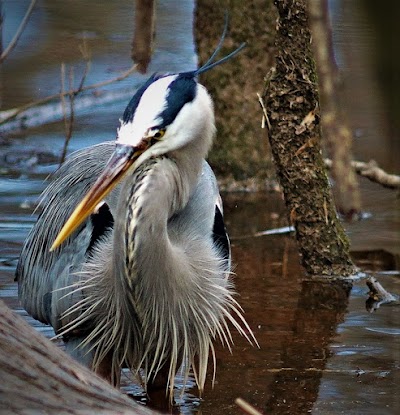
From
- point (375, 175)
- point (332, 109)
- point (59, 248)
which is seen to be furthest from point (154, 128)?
point (375, 175)

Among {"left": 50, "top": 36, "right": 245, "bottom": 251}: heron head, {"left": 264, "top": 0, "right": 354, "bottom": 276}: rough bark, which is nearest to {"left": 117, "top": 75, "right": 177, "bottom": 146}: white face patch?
{"left": 50, "top": 36, "right": 245, "bottom": 251}: heron head

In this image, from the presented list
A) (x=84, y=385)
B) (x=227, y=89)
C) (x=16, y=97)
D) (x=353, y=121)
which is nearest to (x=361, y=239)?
(x=227, y=89)

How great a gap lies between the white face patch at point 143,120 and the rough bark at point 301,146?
59.4 inches

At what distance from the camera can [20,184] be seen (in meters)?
7.35

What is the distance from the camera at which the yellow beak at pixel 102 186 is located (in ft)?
10.6

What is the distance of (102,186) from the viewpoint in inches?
128

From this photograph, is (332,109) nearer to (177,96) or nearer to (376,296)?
(177,96)

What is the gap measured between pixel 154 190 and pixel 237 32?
3.73 metres

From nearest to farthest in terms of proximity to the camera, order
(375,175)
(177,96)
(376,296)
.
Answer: (177,96) < (376,296) < (375,175)

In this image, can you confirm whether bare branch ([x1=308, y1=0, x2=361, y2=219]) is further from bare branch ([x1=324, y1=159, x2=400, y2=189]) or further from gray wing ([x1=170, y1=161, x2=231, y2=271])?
bare branch ([x1=324, y1=159, x2=400, y2=189])

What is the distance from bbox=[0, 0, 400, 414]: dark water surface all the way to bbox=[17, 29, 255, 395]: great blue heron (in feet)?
1.02

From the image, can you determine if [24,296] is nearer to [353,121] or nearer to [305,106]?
[305,106]

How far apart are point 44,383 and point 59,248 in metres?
2.20

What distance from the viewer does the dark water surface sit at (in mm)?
4219
